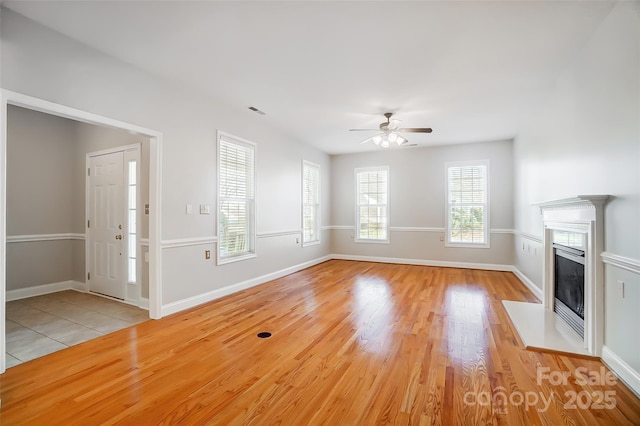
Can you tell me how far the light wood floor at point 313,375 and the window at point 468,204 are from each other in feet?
10.3

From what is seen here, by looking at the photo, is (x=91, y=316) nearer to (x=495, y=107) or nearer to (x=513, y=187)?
(x=495, y=107)

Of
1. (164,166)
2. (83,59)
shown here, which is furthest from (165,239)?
Answer: (83,59)

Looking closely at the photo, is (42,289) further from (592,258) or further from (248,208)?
(592,258)

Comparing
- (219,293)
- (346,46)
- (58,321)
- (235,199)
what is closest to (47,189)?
(58,321)

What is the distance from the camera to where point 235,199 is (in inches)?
184

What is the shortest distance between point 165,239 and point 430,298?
3710 mm

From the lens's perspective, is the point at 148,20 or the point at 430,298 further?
the point at 430,298

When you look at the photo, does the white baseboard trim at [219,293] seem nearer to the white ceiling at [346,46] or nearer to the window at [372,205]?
the window at [372,205]

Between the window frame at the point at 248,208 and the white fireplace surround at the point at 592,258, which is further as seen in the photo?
the window frame at the point at 248,208

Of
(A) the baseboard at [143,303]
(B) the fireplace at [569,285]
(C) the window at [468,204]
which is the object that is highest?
(C) the window at [468,204]

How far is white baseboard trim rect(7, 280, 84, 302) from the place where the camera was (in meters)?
4.19

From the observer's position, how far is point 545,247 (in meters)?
3.70

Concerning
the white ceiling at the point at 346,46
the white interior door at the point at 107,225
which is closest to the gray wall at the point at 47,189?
the white interior door at the point at 107,225

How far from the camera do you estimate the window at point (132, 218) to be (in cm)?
400
